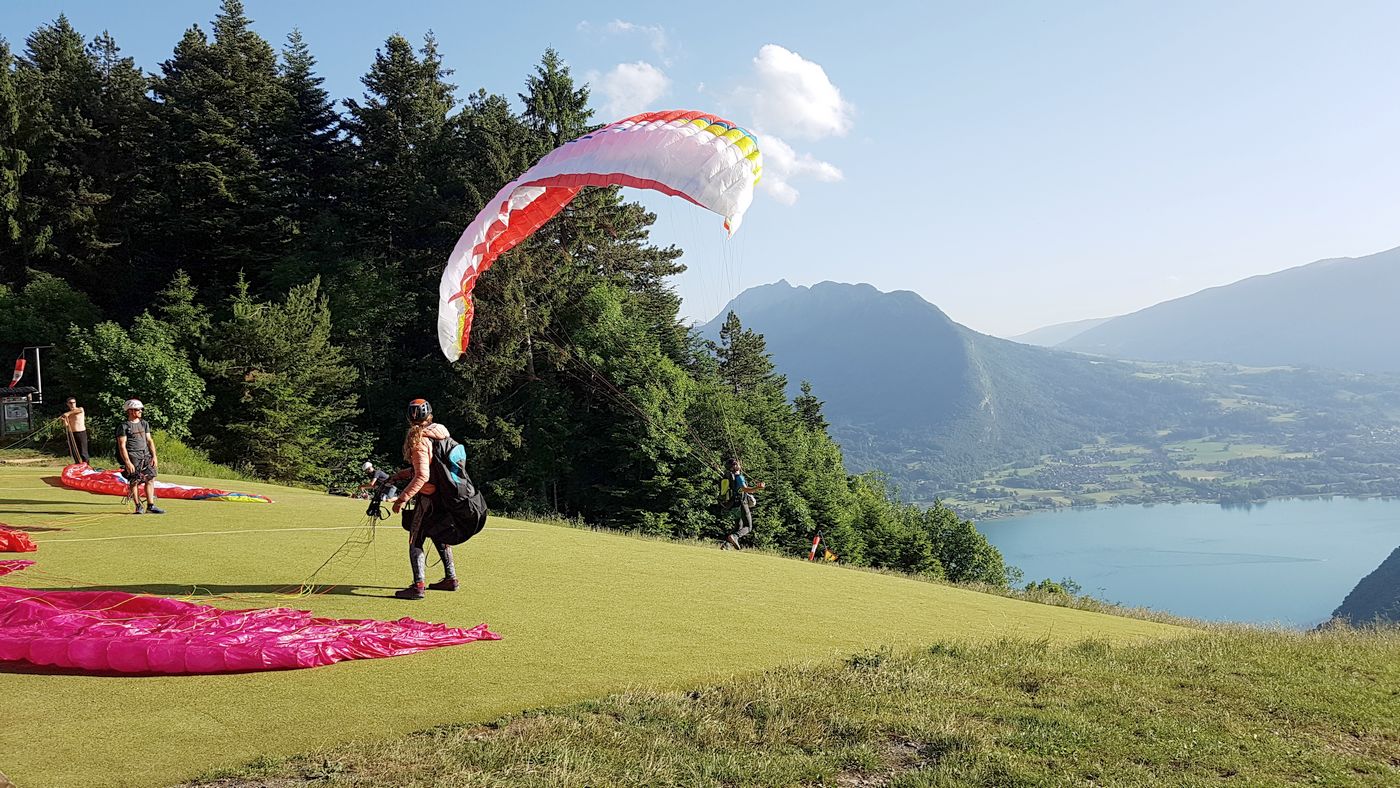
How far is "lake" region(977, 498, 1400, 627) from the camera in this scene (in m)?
120

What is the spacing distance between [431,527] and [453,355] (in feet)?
23.2

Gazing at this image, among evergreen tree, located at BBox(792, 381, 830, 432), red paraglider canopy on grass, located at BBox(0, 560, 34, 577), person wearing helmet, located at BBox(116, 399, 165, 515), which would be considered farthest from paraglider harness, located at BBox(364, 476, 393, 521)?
evergreen tree, located at BBox(792, 381, 830, 432)

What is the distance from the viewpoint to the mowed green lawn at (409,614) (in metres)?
4.99

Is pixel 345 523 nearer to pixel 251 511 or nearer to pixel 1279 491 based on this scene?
pixel 251 511

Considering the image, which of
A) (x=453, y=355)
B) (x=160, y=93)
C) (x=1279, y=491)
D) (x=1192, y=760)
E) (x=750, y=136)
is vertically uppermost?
(x=160, y=93)

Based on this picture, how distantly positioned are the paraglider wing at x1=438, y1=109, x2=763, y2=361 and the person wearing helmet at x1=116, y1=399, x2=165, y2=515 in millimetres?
4556

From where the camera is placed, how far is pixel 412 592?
8234 millimetres

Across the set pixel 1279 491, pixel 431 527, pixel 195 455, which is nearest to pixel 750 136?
pixel 431 527

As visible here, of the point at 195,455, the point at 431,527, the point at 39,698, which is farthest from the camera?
Answer: the point at 195,455

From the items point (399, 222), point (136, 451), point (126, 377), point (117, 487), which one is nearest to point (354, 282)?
point (399, 222)

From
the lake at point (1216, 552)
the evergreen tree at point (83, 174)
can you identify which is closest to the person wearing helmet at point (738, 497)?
the evergreen tree at point (83, 174)

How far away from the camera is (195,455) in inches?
1026

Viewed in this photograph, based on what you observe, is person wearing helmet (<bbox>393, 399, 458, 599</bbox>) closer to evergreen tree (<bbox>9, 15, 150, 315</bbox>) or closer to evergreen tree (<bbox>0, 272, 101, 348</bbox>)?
evergreen tree (<bbox>0, 272, 101, 348</bbox>)

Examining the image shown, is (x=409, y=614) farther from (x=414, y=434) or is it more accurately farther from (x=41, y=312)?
(x=41, y=312)
